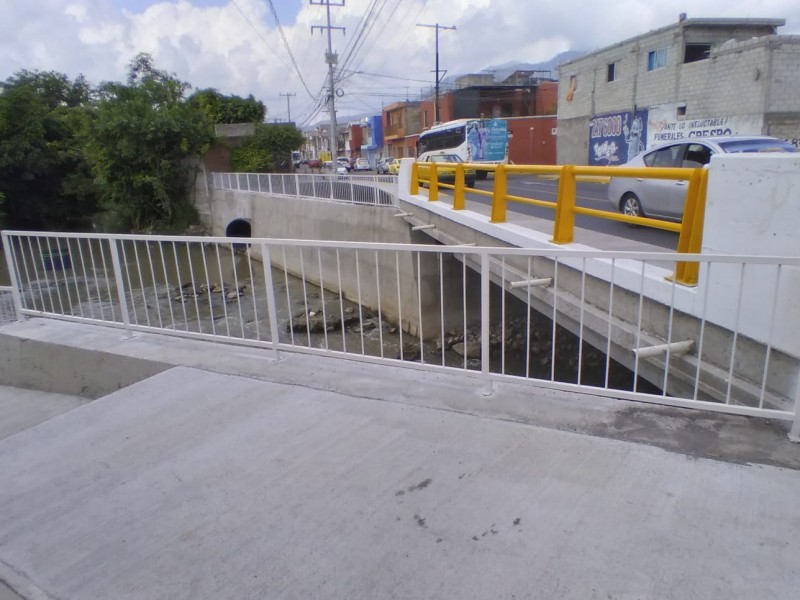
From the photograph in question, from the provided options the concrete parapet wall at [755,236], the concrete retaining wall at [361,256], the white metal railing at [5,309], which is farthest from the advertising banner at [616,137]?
the white metal railing at [5,309]

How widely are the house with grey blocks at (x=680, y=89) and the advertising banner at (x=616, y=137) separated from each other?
0.16 ft

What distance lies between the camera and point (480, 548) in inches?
92.6

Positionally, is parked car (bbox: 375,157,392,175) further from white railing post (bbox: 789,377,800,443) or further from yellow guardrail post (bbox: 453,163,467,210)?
white railing post (bbox: 789,377,800,443)

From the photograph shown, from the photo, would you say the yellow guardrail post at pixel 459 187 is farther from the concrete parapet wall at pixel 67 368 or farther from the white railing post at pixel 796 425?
the white railing post at pixel 796 425

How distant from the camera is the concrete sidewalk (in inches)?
87.7

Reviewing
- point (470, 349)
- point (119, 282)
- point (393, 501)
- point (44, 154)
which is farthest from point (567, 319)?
point (44, 154)

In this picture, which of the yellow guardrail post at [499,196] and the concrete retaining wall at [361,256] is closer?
the yellow guardrail post at [499,196]

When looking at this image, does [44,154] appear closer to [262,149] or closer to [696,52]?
[262,149]

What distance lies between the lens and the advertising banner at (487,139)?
31.9m

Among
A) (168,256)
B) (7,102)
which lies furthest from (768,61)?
(7,102)

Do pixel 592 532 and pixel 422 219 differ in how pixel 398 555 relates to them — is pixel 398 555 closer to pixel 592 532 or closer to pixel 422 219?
pixel 592 532

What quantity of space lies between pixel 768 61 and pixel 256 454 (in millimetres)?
24113

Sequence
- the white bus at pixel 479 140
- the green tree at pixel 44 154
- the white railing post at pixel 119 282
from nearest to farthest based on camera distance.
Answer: the white railing post at pixel 119 282 < the green tree at pixel 44 154 < the white bus at pixel 479 140

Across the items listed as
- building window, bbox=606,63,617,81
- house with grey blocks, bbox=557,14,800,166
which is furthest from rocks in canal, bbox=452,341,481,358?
building window, bbox=606,63,617,81
